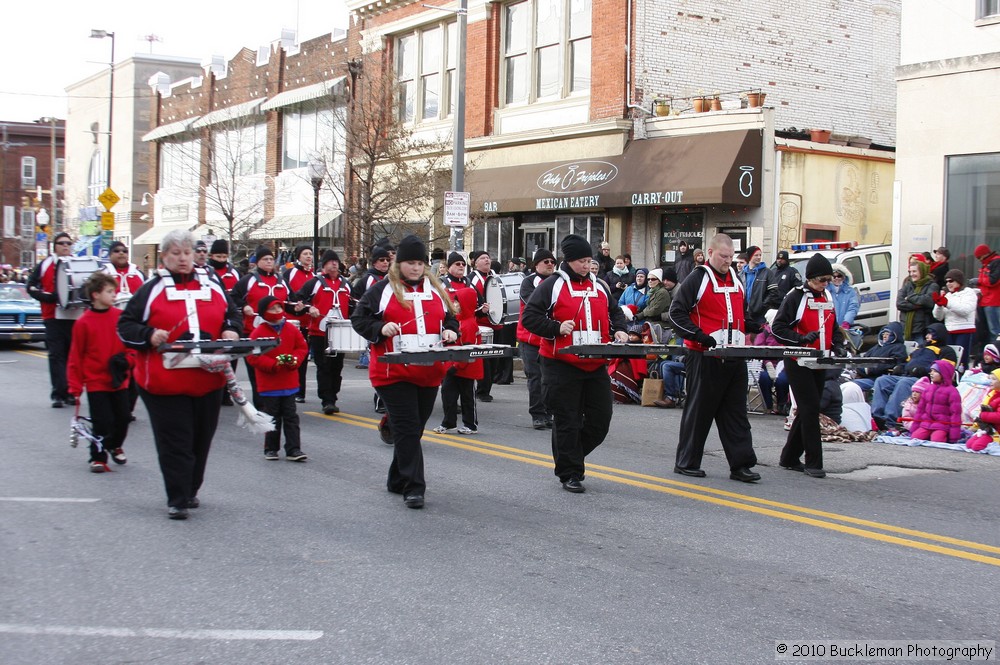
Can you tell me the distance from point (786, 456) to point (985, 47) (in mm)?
10285

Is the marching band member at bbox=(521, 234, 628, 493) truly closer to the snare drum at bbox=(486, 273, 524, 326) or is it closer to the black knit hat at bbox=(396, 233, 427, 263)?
the black knit hat at bbox=(396, 233, 427, 263)

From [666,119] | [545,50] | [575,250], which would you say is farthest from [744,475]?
[545,50]

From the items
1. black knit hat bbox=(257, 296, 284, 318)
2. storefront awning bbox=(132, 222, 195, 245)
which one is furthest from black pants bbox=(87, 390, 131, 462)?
storefront awning bbox=(132, 222, 195, 245)

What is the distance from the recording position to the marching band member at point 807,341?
9.66 m

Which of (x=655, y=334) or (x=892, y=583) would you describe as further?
(x=655, y=334)

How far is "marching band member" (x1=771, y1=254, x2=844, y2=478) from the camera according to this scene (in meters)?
9.66

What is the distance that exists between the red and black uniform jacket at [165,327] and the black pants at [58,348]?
21.7 ft

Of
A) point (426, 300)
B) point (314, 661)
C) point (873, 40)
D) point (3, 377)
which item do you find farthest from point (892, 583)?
point (873, 40)

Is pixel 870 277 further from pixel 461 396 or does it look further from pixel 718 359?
pixel 718 359

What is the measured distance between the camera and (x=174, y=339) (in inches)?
292

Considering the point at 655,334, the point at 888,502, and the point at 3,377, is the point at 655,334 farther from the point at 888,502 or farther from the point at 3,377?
the point at 3,377

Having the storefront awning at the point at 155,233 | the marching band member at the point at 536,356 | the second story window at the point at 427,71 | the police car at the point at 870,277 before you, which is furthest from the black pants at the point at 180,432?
the storefront awning at the point at 155,233

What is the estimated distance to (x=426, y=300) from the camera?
8.22 meters

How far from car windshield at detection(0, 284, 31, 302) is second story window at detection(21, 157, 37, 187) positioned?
55.1 metres
